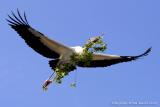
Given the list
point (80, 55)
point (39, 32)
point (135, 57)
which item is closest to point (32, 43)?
point (39, 32)

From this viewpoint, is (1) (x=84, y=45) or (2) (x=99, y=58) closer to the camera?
(1) (x=84, y=45)

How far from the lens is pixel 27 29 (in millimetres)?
24578

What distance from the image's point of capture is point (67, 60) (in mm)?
24094

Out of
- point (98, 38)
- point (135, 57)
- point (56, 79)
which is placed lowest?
point (56, 79)

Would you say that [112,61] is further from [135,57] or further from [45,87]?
[45,87]

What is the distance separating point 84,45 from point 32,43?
8.20ft

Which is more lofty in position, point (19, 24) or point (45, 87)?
point (19, 24)

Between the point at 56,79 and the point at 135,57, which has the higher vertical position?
the point at 135,57

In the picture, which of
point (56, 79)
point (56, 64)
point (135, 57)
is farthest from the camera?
point (135, 57)

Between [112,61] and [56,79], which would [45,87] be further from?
[112,61]

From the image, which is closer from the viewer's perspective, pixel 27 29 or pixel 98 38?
pixel 98 38

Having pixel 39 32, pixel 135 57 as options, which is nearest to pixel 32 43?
pixel 39 32

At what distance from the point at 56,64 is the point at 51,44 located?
984 millimetres

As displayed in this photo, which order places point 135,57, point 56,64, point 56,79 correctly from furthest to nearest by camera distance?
point 135,57, point 56,64, point 56,79
